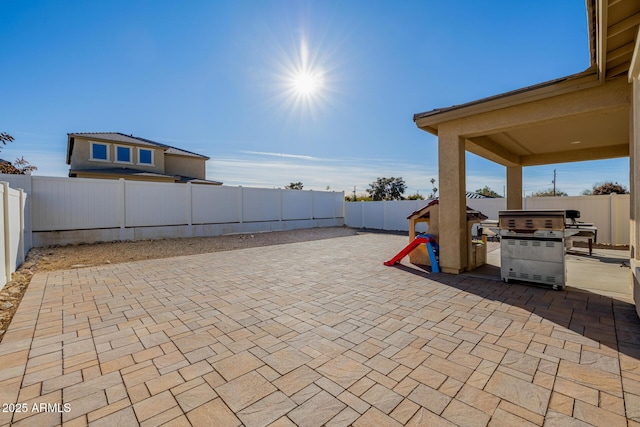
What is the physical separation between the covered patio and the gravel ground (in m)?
7.07

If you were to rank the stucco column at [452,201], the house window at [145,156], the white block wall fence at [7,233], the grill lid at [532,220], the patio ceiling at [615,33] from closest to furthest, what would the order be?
the patio ceiling at [615,33], the grill lid at [532,220], the white block wall fence at [7,233], the stucco column at [452,201], the house window at [145,156]

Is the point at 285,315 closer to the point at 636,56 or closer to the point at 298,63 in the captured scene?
the point at 636,56

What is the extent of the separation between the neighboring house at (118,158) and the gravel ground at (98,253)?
802 centimetres

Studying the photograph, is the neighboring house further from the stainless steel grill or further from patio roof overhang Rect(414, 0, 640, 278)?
the stainless steel grill

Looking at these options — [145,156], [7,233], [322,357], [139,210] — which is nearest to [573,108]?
[322,357]

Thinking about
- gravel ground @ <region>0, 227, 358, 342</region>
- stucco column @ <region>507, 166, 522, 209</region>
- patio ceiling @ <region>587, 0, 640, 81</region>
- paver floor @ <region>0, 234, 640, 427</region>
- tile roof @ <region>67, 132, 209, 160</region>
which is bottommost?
paver floor @ <region>0, 234, 640, 427</region>

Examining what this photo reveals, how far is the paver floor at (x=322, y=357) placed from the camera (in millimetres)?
1768

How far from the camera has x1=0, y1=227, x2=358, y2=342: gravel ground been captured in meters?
4.36

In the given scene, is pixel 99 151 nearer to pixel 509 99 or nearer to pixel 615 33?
pixel 509 99

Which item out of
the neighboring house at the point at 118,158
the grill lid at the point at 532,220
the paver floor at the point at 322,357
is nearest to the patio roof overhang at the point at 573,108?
the grill lid at the point at 532,220

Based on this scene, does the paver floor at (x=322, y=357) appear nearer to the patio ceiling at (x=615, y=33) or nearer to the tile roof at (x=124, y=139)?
the patio ceiling at (x=615, y=33)

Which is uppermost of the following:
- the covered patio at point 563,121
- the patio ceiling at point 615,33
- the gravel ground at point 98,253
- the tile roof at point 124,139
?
the tile roof at point 124,139

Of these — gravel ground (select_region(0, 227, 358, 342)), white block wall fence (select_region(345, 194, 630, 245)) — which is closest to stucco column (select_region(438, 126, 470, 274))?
gravel ground (select_region(0, 227, 358, 342))

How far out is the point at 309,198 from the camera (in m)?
16.8
